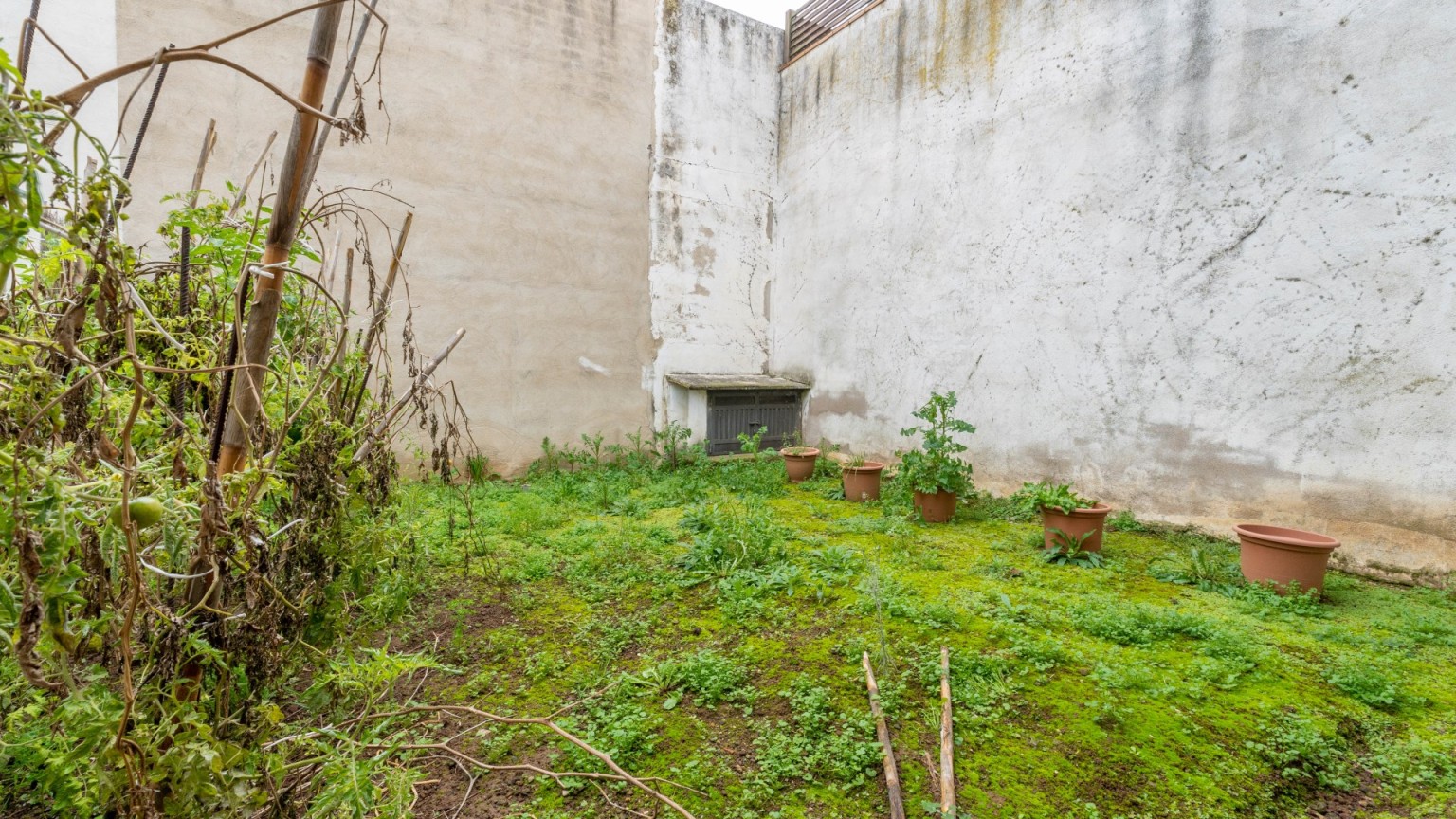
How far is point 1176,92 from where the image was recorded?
16.0 ft

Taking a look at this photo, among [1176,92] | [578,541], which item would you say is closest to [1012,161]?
[1176,92]

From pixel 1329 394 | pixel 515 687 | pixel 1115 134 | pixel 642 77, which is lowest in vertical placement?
pixel 515 687

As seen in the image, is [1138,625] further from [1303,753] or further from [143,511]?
[143,511]

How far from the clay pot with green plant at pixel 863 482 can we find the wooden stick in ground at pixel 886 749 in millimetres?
3484

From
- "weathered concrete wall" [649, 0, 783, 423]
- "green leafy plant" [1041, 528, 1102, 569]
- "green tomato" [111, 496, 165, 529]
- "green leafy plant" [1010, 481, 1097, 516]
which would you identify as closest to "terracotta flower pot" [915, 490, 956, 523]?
"green leafy plant" [1010, 481, 1097, 516]

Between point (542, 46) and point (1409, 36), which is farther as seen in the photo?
point (542, 46)

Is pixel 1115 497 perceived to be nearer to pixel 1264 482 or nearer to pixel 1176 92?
pixel 1264 482

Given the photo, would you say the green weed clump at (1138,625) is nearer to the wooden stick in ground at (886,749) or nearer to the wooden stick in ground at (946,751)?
the wooden stick in ground at (946,751)

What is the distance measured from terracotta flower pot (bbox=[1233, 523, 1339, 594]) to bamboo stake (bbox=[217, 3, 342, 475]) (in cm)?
477

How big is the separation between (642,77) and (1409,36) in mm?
7005

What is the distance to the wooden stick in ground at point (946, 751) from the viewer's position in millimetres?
1820

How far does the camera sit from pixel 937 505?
524 cm

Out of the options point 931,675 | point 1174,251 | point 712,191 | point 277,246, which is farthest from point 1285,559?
point 712,191

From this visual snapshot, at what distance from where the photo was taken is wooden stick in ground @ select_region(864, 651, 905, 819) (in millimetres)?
1830
